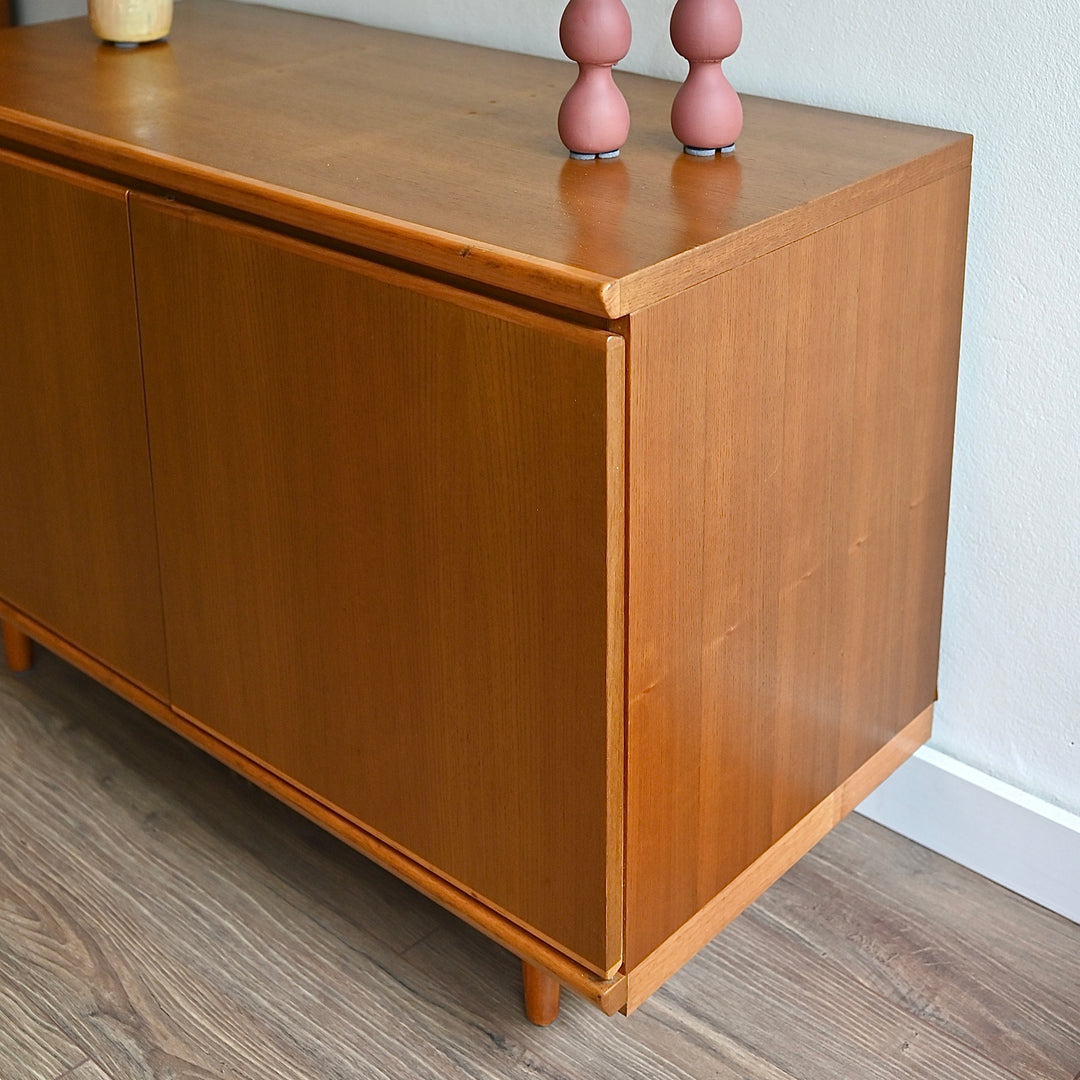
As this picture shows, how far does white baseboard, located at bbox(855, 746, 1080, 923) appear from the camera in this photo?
4.55ft

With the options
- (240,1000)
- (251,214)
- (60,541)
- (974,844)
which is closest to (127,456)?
(60,541)

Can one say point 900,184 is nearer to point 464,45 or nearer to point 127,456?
point 464,45

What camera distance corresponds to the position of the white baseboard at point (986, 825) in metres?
1.39

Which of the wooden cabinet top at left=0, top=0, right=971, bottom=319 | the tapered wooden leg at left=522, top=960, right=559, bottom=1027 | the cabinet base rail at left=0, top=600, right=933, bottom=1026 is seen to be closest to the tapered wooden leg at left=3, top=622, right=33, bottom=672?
the cabinet base rail at left=0, top=600, right=933, bottom=1026

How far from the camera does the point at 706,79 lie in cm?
112

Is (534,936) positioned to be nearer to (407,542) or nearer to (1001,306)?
(407,542)

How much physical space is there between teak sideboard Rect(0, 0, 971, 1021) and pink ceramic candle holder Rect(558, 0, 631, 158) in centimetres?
2

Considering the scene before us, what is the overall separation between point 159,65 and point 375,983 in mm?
932

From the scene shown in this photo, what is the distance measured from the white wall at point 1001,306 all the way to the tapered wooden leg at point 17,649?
94 cm

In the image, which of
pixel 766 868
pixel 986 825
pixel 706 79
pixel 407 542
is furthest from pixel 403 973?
pixel 706 79

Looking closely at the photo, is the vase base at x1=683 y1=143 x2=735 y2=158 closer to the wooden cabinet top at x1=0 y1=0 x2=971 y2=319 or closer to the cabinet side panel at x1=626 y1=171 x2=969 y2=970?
the wooden cabinet top at x1=0 y1=0 x2=971 y2=319

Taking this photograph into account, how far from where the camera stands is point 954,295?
1.25 meters

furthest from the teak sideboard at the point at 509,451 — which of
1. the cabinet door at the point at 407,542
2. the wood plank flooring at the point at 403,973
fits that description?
the wood plank flooring at the point at 403,973

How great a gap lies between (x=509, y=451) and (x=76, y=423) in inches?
23.0
